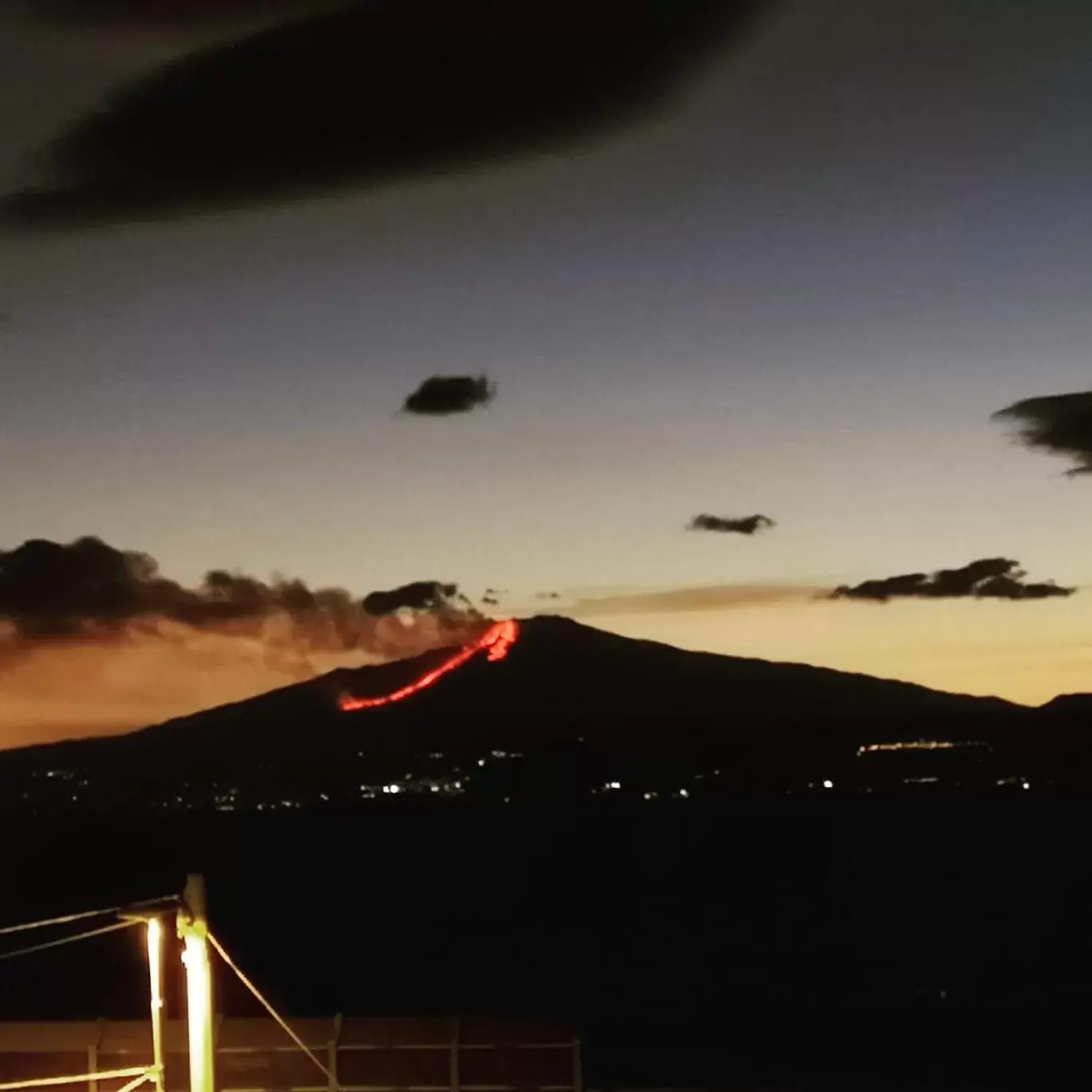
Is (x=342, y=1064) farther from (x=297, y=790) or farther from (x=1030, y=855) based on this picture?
(x=297, y=790)

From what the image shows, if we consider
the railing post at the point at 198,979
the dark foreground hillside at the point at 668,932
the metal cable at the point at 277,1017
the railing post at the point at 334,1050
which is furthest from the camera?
the dark foreground hillside at the point at 668,932

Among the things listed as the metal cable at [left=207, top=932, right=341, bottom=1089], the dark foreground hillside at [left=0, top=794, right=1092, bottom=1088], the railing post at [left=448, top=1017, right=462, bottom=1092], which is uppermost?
the metal cable at [left=207, top=932, right=341, bottom=1089]

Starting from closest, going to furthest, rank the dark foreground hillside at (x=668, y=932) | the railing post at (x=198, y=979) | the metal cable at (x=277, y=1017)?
the railing post at (x=198, y=979), the metal cable at (x=277, y=1017), the dark foreground hillside at (x=668, y=932)

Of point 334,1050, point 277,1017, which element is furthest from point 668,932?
point 277,1017

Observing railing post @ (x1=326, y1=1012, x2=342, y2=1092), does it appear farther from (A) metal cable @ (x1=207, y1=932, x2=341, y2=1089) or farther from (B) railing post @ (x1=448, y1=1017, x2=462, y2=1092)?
(B) railing post @ (x1=448, y1=1017, x2=462, y2=1092)

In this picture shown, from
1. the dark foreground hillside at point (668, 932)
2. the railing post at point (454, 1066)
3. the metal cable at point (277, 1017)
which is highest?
the metal cable at point (277, 1017)


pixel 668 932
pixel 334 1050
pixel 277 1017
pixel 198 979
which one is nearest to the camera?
pixel 198 979

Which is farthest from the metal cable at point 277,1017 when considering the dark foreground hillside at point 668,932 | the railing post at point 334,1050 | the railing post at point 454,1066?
the railing post at point 454,1066

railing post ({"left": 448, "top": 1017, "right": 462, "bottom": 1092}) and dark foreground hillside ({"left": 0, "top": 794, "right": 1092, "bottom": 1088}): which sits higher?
railing post ({"left": 448, "top": 1017, "right": 462, "bottom": 1092})

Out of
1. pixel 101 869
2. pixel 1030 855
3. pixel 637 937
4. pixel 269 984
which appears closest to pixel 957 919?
pixel 637 937

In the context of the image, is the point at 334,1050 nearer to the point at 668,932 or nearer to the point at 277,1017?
the point at 277,1017

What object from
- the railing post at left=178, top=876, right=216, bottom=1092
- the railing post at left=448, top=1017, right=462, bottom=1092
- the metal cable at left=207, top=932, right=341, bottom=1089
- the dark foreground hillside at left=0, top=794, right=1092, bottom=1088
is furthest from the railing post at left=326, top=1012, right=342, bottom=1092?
the railing post at left=178, top=876, right=216, bottom=1092

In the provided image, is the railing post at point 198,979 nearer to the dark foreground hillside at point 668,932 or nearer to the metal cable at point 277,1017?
the metal cable at point 277,1017

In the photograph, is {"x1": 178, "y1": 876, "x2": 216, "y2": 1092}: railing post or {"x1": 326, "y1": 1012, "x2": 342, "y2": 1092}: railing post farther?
{"x1": 326, "y1": 1012, "x2": 342, "y2": 1092}: railing post
